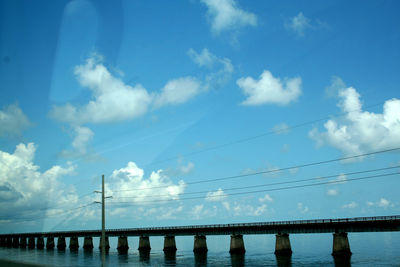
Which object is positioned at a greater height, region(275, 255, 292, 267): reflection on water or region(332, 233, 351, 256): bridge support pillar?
region(332, 233, 351, 256): bridge support pillar

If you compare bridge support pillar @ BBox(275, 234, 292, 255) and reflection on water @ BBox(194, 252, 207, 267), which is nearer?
reflection on water @ BBox(194, 252, 207, 267)

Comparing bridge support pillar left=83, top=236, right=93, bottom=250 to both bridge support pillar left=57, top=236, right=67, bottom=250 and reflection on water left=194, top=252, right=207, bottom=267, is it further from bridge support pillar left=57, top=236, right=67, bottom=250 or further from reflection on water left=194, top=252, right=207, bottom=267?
reflection on water left=194, top=252, right=207, bottom=267

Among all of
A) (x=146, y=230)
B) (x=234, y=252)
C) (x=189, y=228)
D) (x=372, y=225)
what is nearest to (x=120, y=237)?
(x=146, y=230)

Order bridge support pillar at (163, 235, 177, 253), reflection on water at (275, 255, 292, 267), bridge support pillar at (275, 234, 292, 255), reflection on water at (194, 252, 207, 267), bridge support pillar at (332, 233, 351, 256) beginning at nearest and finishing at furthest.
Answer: reflection on water at (275, 255, 292, 267) → reflection on water at (194, 252, 207, 267) → bridge support pillar at (332, 233, 351, 256) → bridge support pillar at (275, 234, 292, 255) → bridge support pillar at (163, 235, 177, 253)

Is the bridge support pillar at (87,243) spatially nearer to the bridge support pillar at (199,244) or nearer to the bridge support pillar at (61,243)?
the bridge support pillar at (61,243)

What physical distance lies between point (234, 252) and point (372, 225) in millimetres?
41254

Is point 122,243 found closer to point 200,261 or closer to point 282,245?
point 200,261

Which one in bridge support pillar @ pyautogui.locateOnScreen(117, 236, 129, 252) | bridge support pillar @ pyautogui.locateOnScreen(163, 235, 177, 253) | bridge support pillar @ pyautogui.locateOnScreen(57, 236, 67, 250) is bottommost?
bridge support pillar @ pyautogui.locateOnScreen(57, 236, 67, 250)

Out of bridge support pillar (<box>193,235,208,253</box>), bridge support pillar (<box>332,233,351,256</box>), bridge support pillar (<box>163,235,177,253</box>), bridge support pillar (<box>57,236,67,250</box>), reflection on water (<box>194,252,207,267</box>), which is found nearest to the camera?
reflection on water (<box>194,252,207,267</box>)

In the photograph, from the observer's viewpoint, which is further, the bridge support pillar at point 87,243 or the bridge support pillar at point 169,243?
the bridge support pillar at point 87,243

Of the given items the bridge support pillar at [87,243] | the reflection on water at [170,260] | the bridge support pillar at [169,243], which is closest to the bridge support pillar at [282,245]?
the reflection on water at [170,260]

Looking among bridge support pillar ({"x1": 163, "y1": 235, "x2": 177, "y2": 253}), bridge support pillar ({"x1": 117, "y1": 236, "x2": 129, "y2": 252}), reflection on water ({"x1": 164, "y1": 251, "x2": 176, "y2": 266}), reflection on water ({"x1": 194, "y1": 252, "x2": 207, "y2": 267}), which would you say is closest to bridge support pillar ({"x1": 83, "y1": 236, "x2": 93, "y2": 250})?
bridge support pillar ({"x1": 117, "y1": 236, "x2": 129, "y2": 252})

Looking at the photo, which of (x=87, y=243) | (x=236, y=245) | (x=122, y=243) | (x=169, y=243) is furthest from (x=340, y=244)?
(x=87, y=243)

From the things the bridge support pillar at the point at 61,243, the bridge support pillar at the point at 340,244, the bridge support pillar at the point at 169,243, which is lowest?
the bridge support pillar at the point at 61,243
